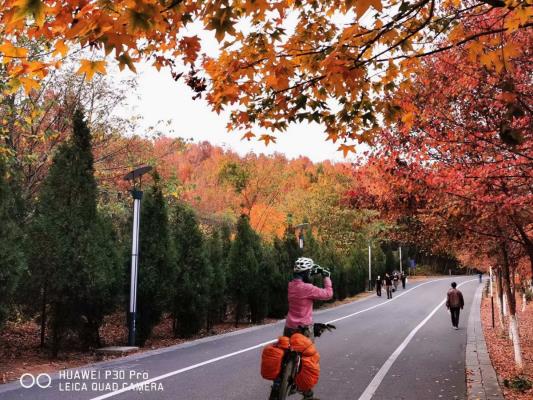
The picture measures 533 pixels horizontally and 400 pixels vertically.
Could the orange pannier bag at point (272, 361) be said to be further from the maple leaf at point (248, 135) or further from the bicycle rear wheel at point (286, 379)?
the maple leaf at point (248, 135)

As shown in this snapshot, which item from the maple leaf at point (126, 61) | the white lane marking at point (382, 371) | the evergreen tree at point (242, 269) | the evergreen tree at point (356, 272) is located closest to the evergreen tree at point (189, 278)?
the evergreen tree at point (242, 269)

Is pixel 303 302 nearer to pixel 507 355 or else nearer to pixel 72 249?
pixel 72 249

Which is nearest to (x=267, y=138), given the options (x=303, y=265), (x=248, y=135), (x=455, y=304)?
(x=248, y=135)

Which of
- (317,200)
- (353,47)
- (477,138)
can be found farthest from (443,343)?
(317,200)

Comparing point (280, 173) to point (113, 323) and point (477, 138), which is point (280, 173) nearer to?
point (113, 323)

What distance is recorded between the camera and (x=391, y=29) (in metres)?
4.75

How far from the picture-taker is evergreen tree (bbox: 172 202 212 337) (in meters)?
16.4

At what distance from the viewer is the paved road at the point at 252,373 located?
7.76 meters

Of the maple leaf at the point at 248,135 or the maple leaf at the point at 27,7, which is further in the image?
the maple leaf at the point at 248,135

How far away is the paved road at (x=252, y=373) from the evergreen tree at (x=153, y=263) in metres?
1.32

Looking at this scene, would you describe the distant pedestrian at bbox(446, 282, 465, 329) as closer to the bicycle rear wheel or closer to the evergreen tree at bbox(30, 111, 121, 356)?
the evergreen tree at bbox(30, 111, 121, 356)

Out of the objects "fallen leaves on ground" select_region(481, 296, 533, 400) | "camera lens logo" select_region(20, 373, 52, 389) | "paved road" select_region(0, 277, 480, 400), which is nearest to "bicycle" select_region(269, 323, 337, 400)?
"paved road" select_region(0, 277, 480, 400)

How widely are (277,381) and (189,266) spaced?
38.2 feet

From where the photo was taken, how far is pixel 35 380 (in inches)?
343
